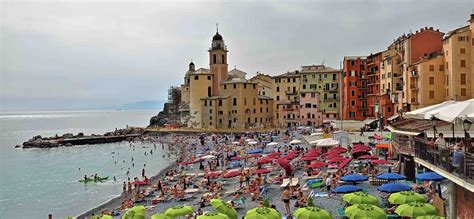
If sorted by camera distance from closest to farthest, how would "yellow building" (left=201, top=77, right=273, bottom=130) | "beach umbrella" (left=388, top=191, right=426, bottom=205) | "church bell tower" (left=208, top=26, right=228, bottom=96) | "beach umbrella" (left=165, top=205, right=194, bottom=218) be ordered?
"beach umbrella" (left=388, top=191, right=426, bottom=205), "beach umbrella" (left=165, top=205, right=194, bottom=218), "yellow building" (left=201, top=77, right=273, bottom=130), "church bell tower" (left=208, top=26, right=228, bottom=96)

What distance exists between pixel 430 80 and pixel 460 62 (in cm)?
424

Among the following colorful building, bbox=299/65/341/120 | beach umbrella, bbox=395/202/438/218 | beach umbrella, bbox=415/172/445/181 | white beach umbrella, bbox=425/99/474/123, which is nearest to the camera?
white beach umbrella, bbox=425/99/474/123

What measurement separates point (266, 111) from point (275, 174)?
6206cm

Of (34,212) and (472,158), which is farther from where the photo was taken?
(34,212)

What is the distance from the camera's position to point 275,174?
3712 centimetres

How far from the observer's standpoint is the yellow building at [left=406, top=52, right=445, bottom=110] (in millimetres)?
54562

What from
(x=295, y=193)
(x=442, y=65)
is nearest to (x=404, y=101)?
(x=442, y=65)

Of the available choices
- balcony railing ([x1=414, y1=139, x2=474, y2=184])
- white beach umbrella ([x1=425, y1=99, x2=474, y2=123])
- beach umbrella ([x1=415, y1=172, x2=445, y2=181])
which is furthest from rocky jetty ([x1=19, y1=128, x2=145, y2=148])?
white beach umbrella ([x1=425, y1=99, x2=474, y2=123])

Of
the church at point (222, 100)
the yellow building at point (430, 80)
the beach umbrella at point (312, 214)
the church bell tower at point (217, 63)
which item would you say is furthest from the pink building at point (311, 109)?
the beach umbrella at point (312, 214)

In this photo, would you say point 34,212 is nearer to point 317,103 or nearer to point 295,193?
point 295,193

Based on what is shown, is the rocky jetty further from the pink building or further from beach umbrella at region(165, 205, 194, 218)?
beach umbrella at region(165, 205, 194, 218)

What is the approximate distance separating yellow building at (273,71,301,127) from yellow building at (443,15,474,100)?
43684 mm

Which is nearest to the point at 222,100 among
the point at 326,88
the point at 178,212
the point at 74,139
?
the point at 326,88

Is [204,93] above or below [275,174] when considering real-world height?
above
